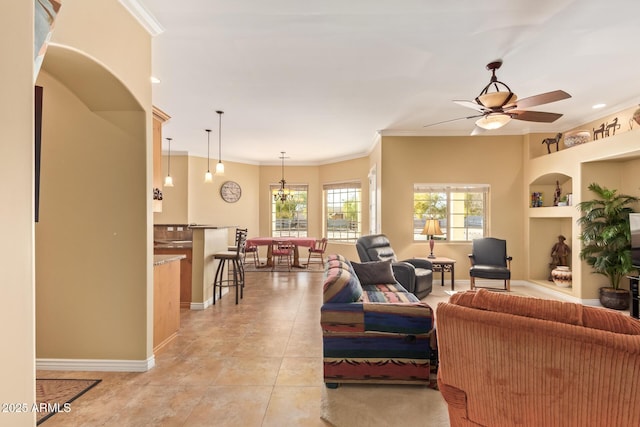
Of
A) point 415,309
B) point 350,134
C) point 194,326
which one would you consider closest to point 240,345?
point 194,326

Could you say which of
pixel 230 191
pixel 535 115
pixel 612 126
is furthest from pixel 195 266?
pixel 612 126

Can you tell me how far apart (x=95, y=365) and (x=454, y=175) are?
19.4 feet

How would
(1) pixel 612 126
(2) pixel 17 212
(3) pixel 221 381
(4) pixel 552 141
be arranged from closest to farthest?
1. (2) pixel 17 212
2. (3) pixel 221 381
3. (1) pixel 612 126
4. (4) pixel 552 141

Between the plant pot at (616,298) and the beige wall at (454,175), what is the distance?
54.3 inches

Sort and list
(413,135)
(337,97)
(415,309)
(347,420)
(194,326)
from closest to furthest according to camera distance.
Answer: (347,420) < (415,309) < (194,326) < (337,97) < (413,135)

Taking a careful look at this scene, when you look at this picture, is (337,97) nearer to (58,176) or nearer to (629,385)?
(58,176)

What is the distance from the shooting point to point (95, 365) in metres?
2.62

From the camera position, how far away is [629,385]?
3.58 ft

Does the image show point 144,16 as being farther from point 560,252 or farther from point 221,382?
point 560,252

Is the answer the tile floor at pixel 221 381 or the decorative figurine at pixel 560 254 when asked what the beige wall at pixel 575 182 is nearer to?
the decorative figurine at pixel 560 254

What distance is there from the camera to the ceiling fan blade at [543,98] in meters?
2.87

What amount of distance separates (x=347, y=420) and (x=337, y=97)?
3.70 meters

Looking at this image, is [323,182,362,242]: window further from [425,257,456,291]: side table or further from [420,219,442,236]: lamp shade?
[425,257,456,291]: side table

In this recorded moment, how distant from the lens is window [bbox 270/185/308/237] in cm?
912
